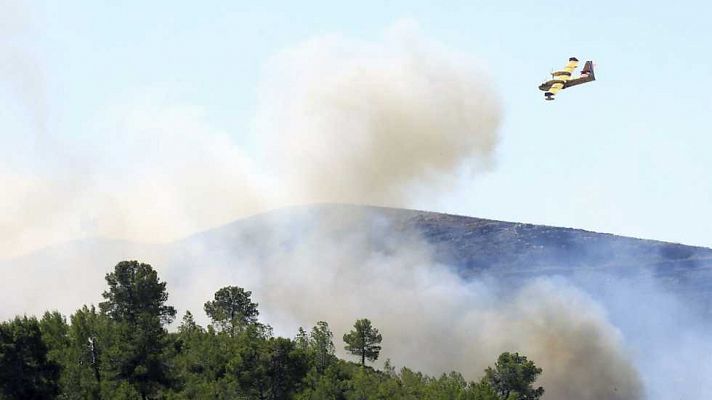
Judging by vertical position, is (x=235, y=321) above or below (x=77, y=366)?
above

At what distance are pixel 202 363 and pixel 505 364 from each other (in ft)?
150

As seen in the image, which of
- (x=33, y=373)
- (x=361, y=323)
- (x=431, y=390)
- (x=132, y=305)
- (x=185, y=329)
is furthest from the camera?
(x=361, y=323)

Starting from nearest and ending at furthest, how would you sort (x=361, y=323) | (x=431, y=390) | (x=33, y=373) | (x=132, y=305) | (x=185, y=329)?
1. (x=33, y=373)
2. (x=431, y=390)
3. (x=132, y=305)
4. (x=185, y=329)
5. (x=361, y=323)

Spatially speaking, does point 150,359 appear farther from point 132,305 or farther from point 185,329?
point 185,329

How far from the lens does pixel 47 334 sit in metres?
144

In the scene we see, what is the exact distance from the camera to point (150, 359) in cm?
13488

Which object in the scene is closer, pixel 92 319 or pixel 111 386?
pixel 111 386

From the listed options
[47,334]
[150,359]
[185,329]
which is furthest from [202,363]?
[185,329]

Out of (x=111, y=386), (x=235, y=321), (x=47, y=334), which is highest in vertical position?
(x=235, y=321)

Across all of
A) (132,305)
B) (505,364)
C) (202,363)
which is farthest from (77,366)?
(505,364)

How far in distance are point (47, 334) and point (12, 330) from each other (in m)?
14.4

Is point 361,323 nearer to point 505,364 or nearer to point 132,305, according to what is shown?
point 505,364

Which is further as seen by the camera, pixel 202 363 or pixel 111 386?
pixel 202 363

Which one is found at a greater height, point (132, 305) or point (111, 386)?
point (132, 305)
